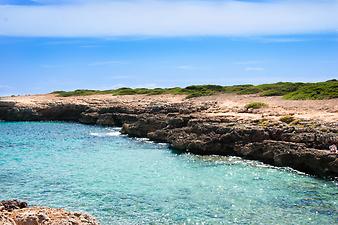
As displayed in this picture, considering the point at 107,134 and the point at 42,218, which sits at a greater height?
the point at 42,218

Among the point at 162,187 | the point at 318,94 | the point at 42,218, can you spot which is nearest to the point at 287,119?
the point at 162,187

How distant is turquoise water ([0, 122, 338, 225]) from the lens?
2308cm

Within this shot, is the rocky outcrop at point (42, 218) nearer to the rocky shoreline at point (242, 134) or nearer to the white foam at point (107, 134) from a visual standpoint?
the rocky shoreline at point (242, 134)

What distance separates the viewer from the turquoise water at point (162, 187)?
2308 cm

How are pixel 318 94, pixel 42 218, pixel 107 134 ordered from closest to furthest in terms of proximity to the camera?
pixel 42 218, pixel 107 134, pixel 318 94

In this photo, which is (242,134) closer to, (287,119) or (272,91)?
(287,119)

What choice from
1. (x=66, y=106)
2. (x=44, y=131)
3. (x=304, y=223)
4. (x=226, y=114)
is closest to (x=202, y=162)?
(x=226, y=114)

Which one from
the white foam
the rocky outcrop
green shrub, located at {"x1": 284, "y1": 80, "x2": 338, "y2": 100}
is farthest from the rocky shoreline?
the rocky outcrop

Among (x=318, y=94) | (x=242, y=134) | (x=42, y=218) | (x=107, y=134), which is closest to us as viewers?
(x=42, y=218)

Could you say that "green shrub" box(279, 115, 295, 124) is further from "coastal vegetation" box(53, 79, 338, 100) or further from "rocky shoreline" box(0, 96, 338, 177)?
"coastal vegetation" box(53, 79, 338, 100)

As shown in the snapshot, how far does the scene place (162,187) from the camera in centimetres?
2895

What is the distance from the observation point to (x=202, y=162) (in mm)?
37219

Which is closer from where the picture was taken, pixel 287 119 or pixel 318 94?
pixel 287 119

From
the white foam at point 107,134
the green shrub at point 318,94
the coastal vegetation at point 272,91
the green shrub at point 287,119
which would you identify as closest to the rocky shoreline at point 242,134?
the green shrub at point 287,119
